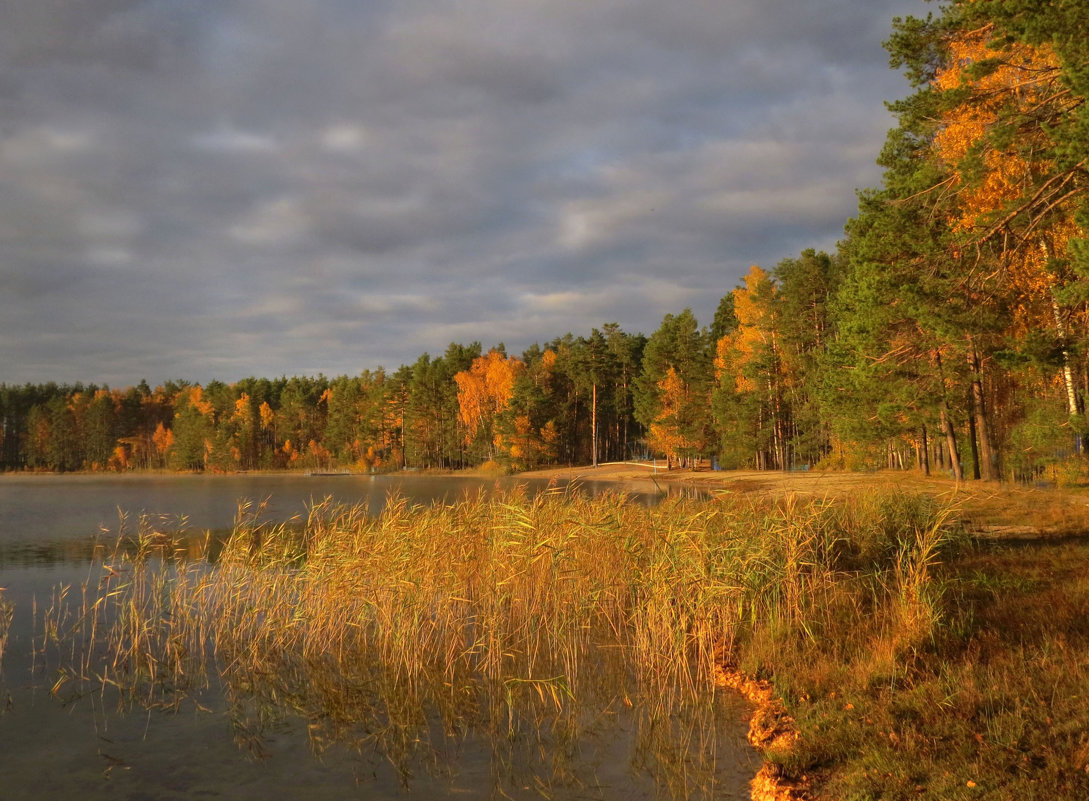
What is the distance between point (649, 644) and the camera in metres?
9.20

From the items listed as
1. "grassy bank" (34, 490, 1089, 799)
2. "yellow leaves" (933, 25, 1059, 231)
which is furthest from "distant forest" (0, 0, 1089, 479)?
"grassy bank" (34, 490, 1089, 799)

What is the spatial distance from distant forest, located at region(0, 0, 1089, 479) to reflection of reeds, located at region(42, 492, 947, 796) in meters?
7.57

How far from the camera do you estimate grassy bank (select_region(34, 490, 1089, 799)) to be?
5.91 meters

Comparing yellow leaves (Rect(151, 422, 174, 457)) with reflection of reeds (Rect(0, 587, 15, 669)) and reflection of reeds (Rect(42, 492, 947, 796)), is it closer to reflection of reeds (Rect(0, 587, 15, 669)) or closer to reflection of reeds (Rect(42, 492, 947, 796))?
reflection of reeds (Rect(0, 587, 15, 669))

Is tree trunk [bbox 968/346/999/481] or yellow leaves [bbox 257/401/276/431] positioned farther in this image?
yellow leaves [bbox 257/401/276/431]

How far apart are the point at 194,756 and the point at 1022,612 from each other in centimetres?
972

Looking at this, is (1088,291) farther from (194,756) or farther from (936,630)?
(194,756)

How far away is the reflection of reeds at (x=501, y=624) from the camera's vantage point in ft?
26.4

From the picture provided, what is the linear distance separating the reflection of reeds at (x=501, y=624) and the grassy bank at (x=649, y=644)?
0.14 ft

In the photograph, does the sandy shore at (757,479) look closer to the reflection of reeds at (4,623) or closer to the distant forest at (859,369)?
the distant forest at (859,369)

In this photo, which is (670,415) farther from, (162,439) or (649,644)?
(162,439)

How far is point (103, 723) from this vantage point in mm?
8211

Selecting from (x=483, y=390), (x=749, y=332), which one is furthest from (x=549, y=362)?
(x=749, y=332)

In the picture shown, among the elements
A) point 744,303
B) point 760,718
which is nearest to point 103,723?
point 760,718
